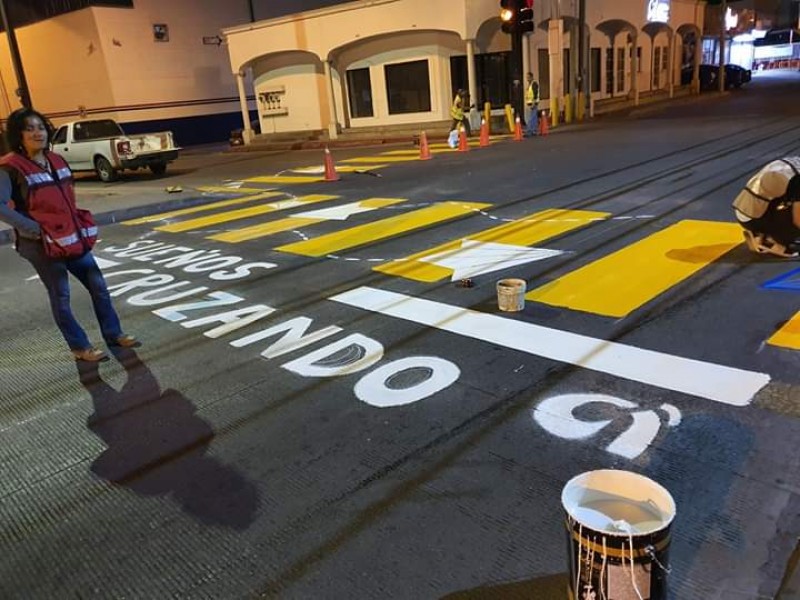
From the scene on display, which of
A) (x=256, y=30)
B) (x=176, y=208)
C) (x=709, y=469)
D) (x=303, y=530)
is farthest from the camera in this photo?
(x=256, y=30)

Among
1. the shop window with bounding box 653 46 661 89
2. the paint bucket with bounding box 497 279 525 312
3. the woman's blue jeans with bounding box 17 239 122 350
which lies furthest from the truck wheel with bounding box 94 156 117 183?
the shop window with bounding box 653 46 661 89

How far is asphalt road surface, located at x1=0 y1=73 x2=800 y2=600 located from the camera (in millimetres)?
2684

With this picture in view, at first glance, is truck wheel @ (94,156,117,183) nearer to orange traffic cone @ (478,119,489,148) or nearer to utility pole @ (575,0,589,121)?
orange traffic cone @ (478,119,489,148)

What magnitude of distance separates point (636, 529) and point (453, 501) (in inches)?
46.5

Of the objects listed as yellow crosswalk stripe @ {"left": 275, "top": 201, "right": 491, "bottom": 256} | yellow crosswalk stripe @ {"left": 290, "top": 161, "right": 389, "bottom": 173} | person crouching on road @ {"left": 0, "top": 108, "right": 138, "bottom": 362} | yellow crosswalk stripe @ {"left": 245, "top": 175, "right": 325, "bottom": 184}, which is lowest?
yellow crosswalk stripe @ {"left": 275, "top": 201, "right": 491, "bottom": 256}

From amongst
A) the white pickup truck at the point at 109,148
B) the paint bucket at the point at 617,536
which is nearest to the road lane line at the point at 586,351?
the paint bucket at the point at 617,536

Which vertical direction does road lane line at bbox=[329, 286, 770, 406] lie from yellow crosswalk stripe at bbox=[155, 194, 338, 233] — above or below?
below

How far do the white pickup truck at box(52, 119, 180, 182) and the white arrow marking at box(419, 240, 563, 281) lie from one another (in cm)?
1379

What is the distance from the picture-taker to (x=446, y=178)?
13.5 meters

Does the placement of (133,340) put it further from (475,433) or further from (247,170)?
(247,170)

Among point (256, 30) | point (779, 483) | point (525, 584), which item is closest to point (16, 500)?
point (525, 584)

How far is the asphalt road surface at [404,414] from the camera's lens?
8.80 feet

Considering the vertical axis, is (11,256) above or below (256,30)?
below

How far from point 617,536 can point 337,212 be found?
9286mm
